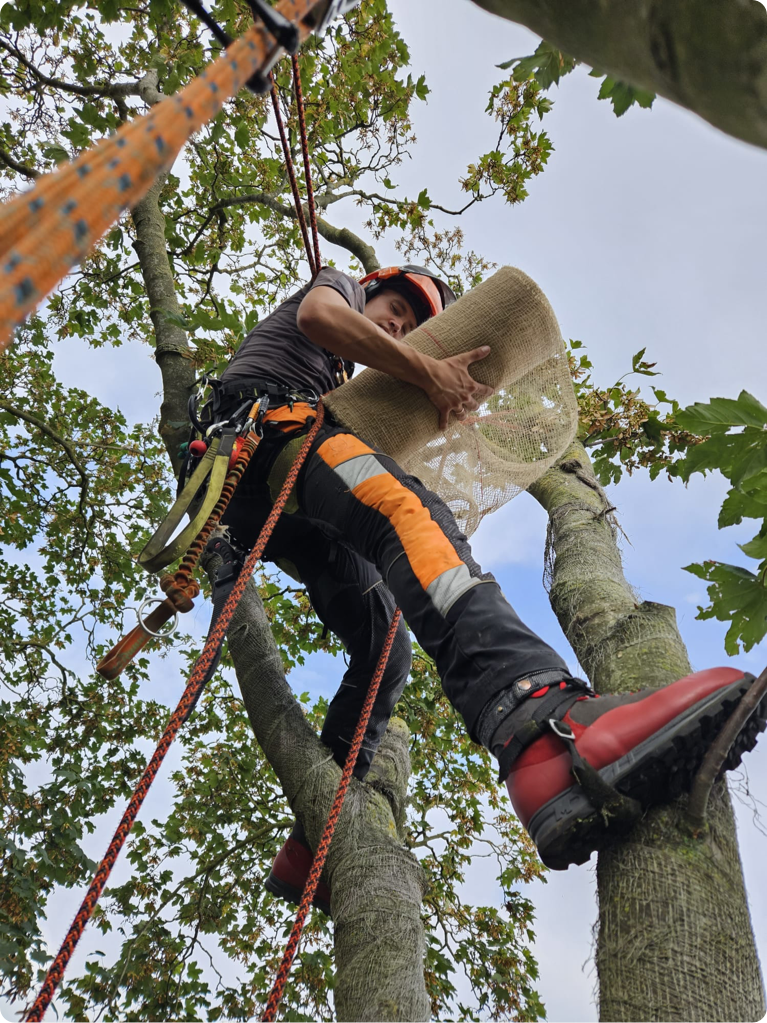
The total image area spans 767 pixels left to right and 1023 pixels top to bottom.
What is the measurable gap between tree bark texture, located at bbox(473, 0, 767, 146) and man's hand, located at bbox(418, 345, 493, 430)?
132 cm

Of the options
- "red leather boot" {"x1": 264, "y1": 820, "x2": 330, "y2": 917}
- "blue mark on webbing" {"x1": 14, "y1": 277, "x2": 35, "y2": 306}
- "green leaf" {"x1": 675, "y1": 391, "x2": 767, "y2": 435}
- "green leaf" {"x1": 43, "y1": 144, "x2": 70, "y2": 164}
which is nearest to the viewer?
"blue mark on webbing" {"x1": 14, "y1": 277, "x2": 35, "y2": 306}

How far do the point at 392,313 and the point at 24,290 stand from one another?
2428mm

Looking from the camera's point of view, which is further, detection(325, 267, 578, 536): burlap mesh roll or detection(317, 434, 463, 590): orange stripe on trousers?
detection(325, 267, 578, 536): burlap mesh roll

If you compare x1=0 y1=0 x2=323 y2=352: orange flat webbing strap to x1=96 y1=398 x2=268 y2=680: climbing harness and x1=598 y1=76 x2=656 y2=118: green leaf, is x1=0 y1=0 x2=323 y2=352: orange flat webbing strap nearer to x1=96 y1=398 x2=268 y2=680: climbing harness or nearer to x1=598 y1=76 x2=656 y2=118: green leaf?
x1=96 y1=398 x2=268 y2=680: climbing harness

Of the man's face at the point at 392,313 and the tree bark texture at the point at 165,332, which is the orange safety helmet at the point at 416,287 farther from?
the tree bark texture at the point at 165,332

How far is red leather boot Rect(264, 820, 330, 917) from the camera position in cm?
264

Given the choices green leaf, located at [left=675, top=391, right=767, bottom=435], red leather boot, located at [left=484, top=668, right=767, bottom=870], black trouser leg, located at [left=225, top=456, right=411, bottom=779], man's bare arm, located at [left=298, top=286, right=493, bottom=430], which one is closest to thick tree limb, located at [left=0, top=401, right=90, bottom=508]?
black trouser leg, located at [left=225, top=456, right=411, bottom=779]

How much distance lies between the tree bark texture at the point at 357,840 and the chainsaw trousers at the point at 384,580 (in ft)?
0.62

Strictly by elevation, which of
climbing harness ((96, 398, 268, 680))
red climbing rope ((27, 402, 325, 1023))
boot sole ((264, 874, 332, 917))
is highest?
climbing harness ((96, 398, 268, 680))

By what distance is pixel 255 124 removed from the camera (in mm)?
5953

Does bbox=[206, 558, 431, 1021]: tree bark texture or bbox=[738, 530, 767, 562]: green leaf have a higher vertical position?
bbox=[738, 530, 767, 562]: green leaf

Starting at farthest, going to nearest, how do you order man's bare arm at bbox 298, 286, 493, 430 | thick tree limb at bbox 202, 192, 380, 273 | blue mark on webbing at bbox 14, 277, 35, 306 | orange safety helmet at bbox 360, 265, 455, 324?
thick tree limb at bbox 202, 192, 380, 273
orange safety helmet at bbox 360, 265, 455, 324
man's bare arm at bbox 298, 286, 493, 430
blue mark on webbing at bbox 14, 277, 35, 306

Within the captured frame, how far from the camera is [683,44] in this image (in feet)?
3.52

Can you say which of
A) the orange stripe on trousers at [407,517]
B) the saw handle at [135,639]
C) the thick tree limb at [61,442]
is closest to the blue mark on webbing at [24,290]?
the orange stripe on trousers at [407,517]
